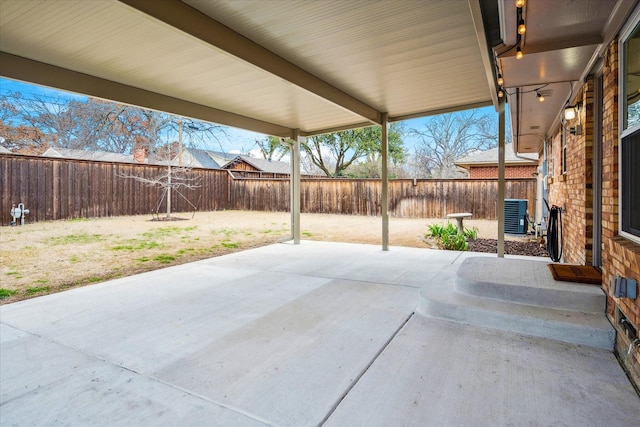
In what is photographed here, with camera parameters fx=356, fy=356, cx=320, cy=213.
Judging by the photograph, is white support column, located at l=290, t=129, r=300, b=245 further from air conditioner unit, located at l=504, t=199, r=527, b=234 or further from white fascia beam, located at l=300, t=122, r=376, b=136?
A: air conditioner unit, located at l=504, t=199, r=527, b=234

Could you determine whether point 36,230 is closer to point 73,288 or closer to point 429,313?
point 73,288

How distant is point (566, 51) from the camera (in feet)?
9.54

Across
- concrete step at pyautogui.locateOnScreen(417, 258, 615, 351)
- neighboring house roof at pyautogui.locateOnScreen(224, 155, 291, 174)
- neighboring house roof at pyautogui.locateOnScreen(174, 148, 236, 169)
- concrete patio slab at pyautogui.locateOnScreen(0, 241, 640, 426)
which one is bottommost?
concrete patio slab at pyautogui.locateOnScreen(0, 241, 640, 426)

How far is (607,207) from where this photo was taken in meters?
2.76

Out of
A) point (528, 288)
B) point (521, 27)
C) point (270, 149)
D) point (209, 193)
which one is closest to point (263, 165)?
point (270, 149)

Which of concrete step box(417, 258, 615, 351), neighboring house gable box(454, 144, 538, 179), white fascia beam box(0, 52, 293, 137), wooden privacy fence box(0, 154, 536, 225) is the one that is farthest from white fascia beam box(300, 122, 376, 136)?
neighboring house gable box(454, 144, 538, 179)

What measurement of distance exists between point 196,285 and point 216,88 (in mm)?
2706

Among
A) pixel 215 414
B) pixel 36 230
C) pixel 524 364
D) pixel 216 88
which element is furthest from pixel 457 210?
pixel 36 230

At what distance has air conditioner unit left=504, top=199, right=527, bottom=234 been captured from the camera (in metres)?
9.32

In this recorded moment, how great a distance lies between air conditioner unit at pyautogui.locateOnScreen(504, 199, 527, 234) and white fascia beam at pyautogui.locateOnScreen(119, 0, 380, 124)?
21.4ft

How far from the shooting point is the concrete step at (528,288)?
2.94 meters

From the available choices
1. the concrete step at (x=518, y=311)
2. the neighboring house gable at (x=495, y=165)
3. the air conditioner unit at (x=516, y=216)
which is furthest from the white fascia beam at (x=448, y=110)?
the neighboring house gable at (x=495, y=165)

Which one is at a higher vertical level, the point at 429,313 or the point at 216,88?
the point at 216,88

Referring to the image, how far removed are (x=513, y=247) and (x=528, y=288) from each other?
16.5ft
